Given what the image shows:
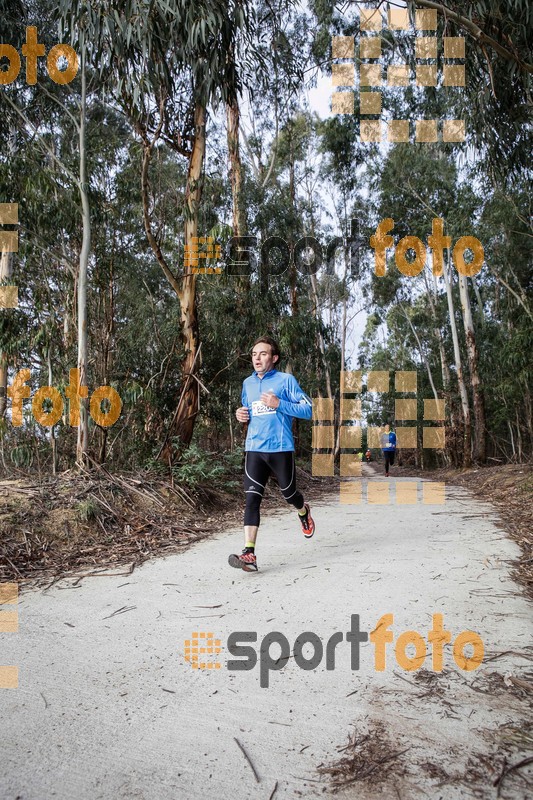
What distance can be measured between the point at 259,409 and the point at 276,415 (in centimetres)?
15

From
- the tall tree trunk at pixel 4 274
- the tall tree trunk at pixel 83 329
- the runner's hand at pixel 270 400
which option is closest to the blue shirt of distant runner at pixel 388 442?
the tall tree trunk at pixel 4 274

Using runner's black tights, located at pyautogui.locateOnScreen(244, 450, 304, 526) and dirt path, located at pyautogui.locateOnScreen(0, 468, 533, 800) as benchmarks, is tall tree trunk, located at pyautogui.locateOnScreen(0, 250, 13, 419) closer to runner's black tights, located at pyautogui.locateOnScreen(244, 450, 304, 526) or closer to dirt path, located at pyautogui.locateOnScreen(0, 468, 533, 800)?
runner's black tights, located at pyautogui.locateOnScreen(244, 450, 304, 526)

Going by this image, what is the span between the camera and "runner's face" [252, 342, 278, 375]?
429 cm

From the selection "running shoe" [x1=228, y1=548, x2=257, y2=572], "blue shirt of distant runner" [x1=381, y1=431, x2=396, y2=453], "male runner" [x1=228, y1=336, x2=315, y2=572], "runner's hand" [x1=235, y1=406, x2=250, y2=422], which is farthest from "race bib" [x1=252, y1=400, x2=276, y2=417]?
"blue shirt of distant runner" [x1=381, y1=431, x2=396, y2=453]

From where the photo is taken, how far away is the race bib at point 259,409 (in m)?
4.24

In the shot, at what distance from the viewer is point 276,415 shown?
422 cm

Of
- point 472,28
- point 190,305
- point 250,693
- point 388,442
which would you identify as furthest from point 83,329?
point 388,442

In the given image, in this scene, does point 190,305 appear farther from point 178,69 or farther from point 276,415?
point 276,415

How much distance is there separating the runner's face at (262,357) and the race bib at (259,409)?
26cm

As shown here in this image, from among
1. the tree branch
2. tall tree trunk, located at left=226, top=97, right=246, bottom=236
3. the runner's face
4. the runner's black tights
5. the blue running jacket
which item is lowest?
the runner's black tights

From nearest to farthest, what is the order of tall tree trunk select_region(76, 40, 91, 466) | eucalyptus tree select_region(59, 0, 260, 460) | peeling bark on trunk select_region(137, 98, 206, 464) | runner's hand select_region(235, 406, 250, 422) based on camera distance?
runner's hand select_region(235, 406, 250, 422)
eucalyptus tree select_region(59, 0, 260, 460)
tall tree trunk select_region(76, 40, 91, 466)
peeling bark on trunk select_region(137, 98, 206, 464)

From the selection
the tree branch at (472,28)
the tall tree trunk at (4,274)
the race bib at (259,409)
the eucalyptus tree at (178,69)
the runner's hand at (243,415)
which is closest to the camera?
the runner's hand at (243,415)

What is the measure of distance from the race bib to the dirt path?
118 cm

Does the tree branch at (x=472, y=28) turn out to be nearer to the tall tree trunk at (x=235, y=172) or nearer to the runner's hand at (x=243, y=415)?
the runner's hand at (x=243, y=415)
